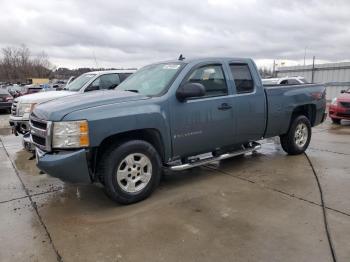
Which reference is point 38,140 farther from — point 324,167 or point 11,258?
point 324,167

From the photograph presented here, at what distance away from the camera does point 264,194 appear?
4.66 meters

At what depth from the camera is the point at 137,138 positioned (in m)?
4.54

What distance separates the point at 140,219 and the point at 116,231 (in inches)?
14.5

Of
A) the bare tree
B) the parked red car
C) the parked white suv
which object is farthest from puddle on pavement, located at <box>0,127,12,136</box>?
the bare tree

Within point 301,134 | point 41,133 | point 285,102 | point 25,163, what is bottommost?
point 25,163

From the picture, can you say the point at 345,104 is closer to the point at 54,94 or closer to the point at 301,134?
the point at 301,134

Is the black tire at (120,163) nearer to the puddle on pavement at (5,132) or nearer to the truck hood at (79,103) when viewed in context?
the truck hood at (79,103)

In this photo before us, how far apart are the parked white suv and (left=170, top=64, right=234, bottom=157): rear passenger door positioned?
11.9ft

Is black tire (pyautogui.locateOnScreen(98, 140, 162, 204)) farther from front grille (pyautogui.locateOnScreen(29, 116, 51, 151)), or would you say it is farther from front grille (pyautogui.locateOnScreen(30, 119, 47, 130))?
front grille (pyautogui.locateOnScreen(30, 119, 47, 130))

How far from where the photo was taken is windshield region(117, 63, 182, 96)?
4.85 m

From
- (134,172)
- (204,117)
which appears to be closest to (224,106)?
(204,117)

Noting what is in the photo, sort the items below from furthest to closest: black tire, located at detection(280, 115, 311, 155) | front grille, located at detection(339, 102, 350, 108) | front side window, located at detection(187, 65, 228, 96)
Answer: front grille, located at detection(339, 102, 350, 108) → black tire, located at detection(280, 115, 311, 155) → front side window, located at detection(187, 65, 228, 96)

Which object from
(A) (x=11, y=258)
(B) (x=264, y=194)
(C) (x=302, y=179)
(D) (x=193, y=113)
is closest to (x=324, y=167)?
(C) (x=302, y=179)

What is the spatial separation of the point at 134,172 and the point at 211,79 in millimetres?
1933
